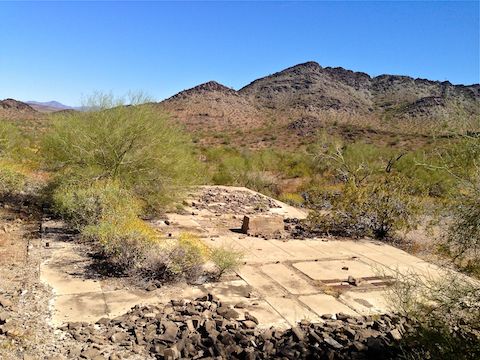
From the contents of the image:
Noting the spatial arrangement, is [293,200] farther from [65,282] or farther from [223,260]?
[65,282]

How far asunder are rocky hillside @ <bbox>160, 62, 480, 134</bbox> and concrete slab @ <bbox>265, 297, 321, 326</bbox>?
66383mm

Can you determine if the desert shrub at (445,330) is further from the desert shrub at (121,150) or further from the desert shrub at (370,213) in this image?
the desert shrub at (121,150)

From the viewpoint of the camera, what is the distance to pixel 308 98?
88.1 meters

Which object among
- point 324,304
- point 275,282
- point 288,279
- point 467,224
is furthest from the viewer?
point 288,279

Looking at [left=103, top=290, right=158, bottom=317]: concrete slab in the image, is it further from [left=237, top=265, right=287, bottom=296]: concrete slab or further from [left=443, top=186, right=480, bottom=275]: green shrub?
[left=443, top=186, right=480, bottom=275]: green shrub

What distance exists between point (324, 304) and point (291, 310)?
85 centimetres

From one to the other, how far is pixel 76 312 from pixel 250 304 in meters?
3.08

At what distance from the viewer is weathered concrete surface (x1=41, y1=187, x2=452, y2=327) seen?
8617 mm

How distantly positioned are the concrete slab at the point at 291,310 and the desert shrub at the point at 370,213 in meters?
7.32

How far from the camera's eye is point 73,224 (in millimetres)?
13820

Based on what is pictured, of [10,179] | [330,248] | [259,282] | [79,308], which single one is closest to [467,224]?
[259,282]

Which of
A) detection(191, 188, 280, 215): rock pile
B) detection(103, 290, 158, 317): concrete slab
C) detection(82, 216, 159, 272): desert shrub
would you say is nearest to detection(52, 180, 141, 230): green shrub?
detection(82, 216, 159, 272): desert shrub

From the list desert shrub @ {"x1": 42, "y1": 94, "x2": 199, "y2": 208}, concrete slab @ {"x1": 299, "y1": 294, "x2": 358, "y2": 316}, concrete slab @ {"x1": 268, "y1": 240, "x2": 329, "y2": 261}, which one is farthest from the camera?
desert shrub @ {"x1": 42, "y1": 94, "x2": 199, "y2": 208}

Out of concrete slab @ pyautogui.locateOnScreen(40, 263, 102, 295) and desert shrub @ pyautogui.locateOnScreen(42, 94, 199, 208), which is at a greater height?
desert shrub @ pyautogui.locateOnScreen(42, 94, 199, 208)
